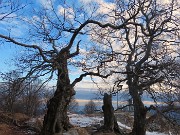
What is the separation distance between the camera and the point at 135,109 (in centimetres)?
2095

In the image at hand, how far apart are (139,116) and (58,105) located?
7.21 m

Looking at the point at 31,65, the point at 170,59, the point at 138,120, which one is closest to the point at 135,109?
the point at 138,120

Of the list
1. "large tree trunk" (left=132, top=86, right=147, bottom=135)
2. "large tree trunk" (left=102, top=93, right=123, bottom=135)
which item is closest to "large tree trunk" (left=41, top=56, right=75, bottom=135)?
"large tree trunk" (left=102, top=93, right=123, bottom=135)

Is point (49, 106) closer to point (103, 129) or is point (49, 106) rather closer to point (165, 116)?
point (103, 129)

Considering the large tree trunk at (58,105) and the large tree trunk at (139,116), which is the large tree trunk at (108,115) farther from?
the large tree trunk at (58,105)

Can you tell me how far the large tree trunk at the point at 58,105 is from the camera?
602 inches

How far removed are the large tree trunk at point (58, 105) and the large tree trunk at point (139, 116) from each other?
6246 millimetres

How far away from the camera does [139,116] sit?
2075 cm

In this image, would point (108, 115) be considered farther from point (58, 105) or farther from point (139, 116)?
point (58, 105)

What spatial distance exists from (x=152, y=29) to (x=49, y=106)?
826cm

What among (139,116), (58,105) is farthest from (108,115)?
(58,105)

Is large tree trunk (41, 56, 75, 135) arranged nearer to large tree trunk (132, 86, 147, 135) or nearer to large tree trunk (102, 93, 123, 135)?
large tree trunk (102, 93, 123, 135)

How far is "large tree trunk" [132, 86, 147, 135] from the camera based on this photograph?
811 inches

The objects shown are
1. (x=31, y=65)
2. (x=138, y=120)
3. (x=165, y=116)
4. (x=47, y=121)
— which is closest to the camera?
(x=31, y=65)
